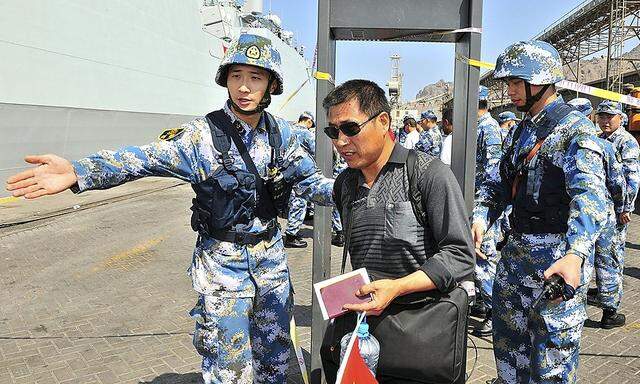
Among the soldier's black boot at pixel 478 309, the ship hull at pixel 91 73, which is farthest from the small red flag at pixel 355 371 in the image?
the ship hull at pixel 91 73

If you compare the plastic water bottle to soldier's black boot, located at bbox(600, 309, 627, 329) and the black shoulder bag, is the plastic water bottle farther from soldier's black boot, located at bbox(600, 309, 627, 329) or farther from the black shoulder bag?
soldier's black boot, located at bbox(600, 309, 627, 329)

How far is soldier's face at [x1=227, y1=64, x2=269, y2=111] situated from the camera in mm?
2508

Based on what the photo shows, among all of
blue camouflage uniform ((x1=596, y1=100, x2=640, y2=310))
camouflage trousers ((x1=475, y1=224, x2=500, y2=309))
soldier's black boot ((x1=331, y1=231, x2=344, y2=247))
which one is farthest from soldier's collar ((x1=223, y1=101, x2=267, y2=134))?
soldier's black boot ((x1=331, y1=231, x2=344, y2=247))

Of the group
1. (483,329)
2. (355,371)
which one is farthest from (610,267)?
(355,371)

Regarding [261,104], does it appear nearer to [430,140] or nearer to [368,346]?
[368,346]

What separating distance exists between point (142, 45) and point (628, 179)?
15.2 m

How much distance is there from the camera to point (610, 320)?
4801mm

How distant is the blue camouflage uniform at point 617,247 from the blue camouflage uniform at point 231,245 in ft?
11.7

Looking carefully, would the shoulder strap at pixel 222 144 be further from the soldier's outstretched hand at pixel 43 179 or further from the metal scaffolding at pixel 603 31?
→ the metal scaffolding at pixel 603 31

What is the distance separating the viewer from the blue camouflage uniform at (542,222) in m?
2.36

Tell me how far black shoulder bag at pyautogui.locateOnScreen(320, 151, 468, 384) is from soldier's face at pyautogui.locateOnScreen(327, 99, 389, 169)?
20 cm

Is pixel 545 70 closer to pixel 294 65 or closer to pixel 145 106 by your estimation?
pixel 145 106

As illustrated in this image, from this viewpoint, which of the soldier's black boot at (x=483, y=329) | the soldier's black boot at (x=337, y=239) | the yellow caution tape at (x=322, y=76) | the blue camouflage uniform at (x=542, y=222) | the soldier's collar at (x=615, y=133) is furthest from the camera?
the soldier's black boot at (x=337, y=239)

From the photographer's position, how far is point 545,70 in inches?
105
